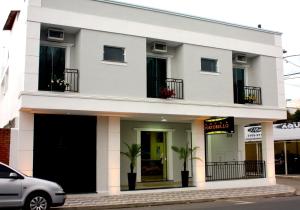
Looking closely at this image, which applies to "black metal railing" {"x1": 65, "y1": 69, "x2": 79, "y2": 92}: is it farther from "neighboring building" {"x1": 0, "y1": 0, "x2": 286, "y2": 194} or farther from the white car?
the white car

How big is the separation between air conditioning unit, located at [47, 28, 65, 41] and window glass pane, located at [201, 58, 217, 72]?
683 centimetres

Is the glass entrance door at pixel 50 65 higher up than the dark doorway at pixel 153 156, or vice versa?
the glass entrance door at pixel 50 65

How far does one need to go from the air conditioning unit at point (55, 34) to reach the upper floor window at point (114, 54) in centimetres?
188

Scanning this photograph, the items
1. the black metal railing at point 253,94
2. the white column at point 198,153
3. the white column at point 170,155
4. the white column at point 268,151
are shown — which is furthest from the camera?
the white column at point 170,155

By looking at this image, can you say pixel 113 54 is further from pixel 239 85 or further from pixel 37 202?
pixel 239 85

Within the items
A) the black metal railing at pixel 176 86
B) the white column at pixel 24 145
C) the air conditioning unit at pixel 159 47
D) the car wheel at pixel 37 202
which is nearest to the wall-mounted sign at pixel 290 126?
the black metal railing at pixel 176 86

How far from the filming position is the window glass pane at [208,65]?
20578mm

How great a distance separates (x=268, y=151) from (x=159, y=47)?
8083 millimetres

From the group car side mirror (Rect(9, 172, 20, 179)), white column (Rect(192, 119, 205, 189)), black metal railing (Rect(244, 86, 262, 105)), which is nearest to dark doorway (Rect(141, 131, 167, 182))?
white column (Rect(192, 119, 205, 189))

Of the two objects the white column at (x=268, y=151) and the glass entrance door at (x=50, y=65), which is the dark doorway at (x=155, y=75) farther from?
the white column at (x=268, y=151)

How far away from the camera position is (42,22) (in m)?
16.6

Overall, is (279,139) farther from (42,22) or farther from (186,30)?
(42,22)

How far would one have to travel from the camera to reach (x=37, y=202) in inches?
503

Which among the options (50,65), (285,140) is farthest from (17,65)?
(285,140)
